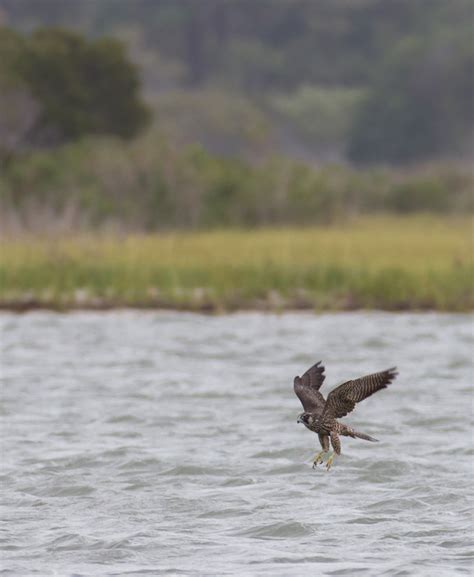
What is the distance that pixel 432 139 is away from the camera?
221 ft

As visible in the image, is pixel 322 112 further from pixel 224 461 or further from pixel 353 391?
pixel 353 391

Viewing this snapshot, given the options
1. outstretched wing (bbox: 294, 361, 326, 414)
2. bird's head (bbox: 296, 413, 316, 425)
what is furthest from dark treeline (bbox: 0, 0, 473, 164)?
bird's head (bbox: 296, 413, 316, 425)

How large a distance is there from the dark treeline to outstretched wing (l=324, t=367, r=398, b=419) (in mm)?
58574

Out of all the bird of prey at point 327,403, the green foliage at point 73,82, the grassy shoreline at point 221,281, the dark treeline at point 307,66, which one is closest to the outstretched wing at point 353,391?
the bird of prey at point 327,403

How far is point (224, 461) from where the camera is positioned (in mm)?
10992

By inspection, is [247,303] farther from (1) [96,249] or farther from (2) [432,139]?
(2) [432,139]

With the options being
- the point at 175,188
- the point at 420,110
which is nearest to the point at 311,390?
the point at 175,188

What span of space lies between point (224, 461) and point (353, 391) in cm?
310

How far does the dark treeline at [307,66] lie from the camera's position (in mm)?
67875

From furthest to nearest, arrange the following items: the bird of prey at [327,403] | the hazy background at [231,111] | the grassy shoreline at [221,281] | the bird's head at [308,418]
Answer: the hazy background at [231,111], the grassy shoreline at [221,281], the bird's head at [308,418], the bird of prey at [327,403]

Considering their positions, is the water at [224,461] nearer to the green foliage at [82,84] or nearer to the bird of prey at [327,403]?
the bird of prey at [327,403]

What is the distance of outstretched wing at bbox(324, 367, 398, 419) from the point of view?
7.71 meters

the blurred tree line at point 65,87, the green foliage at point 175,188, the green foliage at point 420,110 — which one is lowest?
the green foliage at point 175,188

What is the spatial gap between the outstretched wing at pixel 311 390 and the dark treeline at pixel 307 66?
191 feet
